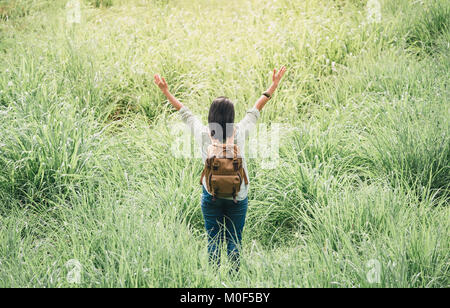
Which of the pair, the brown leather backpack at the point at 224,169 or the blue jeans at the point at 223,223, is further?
the blue jeans at the point at 223,223

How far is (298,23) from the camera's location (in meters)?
5.78

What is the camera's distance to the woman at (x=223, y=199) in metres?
2.71

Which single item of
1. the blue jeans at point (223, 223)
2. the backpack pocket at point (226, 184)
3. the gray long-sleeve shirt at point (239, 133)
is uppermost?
the gray long-sleeve shirt at point (239, 133)

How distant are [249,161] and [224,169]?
1249 mm

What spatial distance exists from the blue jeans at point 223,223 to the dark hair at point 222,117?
1.33 feet

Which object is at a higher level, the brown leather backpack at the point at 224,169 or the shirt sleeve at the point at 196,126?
the shirt sleeve at the point at 196,126

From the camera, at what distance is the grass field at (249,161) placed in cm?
267

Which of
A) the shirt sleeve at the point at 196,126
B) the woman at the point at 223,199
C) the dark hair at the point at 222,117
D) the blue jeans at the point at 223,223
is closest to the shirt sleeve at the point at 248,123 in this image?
the woman at the point at 223,199

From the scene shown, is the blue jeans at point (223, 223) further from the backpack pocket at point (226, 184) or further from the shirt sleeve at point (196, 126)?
the shirt sleeve at point (196, 126)

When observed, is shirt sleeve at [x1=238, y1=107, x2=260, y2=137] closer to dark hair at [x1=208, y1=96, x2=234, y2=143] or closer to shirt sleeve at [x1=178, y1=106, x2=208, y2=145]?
dark hair at [x1=208, y1=96, x2=234, y2=143]

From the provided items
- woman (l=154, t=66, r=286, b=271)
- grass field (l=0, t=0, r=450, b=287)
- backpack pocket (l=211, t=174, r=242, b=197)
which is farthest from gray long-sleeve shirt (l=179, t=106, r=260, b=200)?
grass field (l=0, t=0, r=450, b=287)

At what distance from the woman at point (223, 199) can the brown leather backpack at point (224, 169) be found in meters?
0.07
